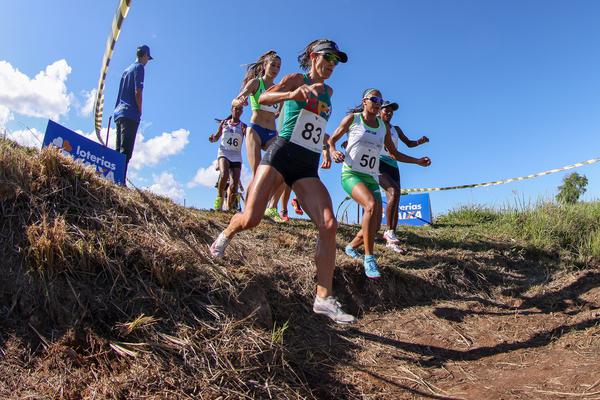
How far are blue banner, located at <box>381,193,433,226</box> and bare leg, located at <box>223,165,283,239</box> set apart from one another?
21.5 feet

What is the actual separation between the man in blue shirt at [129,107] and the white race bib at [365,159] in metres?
3.52

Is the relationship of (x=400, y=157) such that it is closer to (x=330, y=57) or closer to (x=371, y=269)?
(x=371, y=269)

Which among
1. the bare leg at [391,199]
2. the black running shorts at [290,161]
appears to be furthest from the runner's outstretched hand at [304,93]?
the bare leg at [391,199]

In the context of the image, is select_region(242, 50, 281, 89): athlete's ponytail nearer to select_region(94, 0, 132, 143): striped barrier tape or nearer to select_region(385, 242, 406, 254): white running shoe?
select_region(94, 0, 132, 143): striped barrier tape

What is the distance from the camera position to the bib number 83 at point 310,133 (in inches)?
153

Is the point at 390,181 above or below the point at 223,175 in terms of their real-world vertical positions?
below

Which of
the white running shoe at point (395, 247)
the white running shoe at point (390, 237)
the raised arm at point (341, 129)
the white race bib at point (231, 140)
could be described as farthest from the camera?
the white race bib at point (231, 140)

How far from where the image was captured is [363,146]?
5293mm

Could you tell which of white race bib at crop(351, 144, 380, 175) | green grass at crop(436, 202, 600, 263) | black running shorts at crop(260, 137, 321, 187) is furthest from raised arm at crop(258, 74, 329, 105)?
green grass at crop(436, 202, 600, 263)

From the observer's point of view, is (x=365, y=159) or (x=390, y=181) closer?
(x=365, y=159)

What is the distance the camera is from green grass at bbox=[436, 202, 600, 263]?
291 inches

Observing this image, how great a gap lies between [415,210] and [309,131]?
278 inches

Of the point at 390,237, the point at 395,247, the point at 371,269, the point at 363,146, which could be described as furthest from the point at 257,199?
the point at 390,237

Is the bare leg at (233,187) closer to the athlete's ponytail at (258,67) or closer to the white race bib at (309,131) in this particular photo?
the athlete's ponytail at (258,67)
